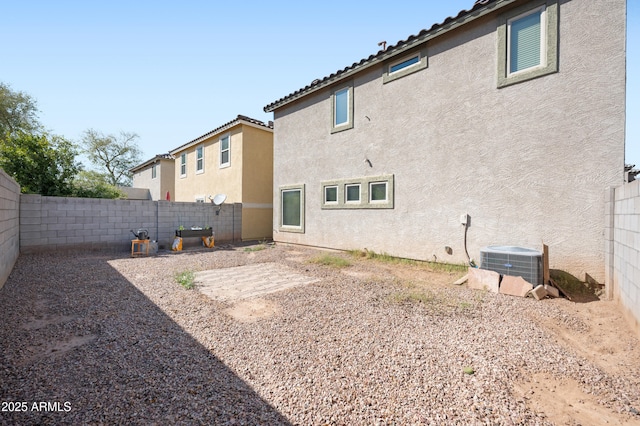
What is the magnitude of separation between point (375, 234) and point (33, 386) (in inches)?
311

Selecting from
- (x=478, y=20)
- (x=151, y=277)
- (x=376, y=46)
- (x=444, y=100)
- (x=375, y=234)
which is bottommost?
(x=151, y=277)

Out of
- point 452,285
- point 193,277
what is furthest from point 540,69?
point 193,277

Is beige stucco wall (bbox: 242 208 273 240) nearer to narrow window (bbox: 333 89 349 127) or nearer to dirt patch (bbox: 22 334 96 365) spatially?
narrow window (bbox: 333 89 349 127)

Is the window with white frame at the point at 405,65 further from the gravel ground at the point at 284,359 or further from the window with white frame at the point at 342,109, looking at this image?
the gravel ground at the point at 284,359

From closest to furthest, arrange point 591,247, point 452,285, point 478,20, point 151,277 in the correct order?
point 591,247 < point 452,285 < point 151,277 < point 478,20

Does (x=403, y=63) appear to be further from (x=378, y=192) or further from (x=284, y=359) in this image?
(x=284, y=359)

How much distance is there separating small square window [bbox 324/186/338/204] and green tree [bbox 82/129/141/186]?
31.0 m

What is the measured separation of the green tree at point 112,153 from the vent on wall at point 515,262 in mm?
36876

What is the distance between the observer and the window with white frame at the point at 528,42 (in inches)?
225

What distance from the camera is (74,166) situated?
1123cm

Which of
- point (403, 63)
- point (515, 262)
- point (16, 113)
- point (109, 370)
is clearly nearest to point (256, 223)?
point (403, 63)

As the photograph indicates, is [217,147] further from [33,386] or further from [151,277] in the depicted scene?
[33,386]

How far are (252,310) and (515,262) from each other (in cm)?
513

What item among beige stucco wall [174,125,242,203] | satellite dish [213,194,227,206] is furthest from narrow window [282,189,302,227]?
satellite dish [213,194,227,206]
